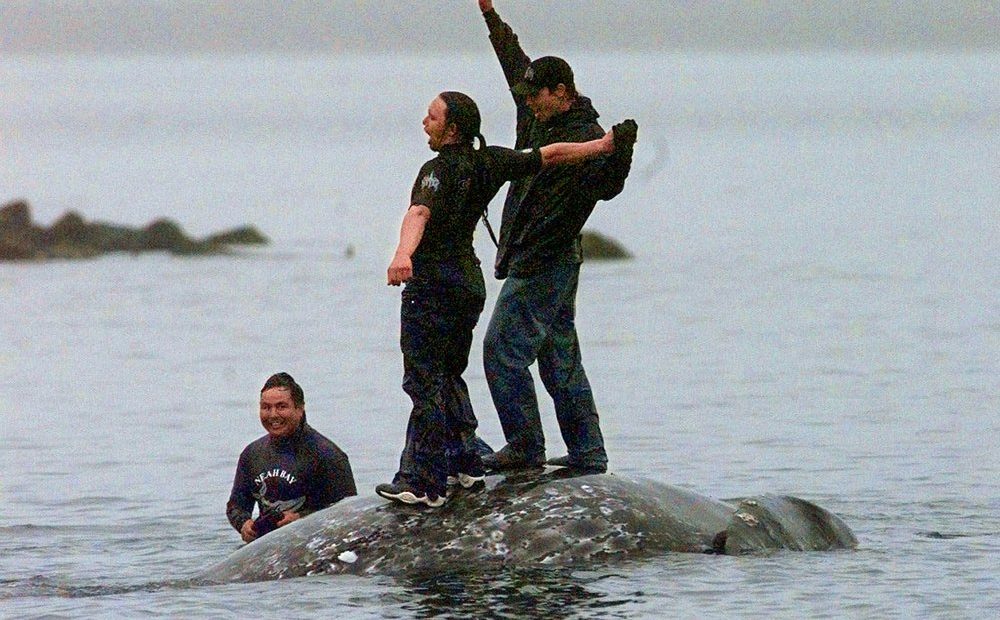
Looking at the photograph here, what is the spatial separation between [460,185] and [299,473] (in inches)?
112

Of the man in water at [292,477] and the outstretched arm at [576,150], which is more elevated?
the outstretched arm at [576,150]

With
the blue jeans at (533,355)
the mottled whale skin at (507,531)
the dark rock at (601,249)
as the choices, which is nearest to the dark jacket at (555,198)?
the blue jeans at (533,355)

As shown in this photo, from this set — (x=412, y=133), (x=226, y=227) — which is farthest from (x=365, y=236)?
(x=412, y=133)

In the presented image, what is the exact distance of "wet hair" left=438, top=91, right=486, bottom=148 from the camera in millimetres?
13703

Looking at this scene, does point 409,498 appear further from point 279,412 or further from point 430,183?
point 430,183

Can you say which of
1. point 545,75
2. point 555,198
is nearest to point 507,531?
point 555,198

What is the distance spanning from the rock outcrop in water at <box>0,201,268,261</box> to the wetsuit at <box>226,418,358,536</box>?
3164 cm

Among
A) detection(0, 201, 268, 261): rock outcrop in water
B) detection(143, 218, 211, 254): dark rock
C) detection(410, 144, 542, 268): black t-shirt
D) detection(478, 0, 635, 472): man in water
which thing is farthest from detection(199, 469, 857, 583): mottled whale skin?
detection(143, 218, 211, 254): dark rock

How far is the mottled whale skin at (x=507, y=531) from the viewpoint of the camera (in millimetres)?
14617

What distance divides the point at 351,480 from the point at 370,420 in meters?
9.01

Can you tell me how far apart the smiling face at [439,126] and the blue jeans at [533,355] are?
1.12 m

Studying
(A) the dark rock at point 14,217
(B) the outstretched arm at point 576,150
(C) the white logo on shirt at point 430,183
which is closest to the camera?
(C) the white logo on shirt at point 430,183

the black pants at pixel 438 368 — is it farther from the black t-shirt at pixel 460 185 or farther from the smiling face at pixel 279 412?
the smiling face at pixel 279 412

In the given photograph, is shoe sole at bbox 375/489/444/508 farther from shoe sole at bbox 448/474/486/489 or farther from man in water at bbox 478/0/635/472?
man in water at bbox 478/0/635/472
